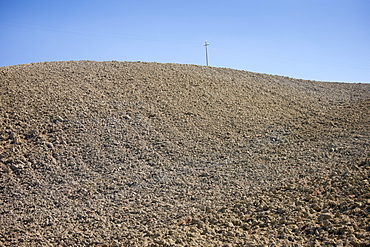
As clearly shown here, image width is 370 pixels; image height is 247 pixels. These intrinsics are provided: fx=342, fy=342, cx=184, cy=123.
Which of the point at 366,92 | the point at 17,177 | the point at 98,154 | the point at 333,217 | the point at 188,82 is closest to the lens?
the point at 333,217

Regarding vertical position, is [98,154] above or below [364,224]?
above

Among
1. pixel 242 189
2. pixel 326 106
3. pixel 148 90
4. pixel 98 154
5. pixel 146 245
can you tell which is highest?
pixel 148 90

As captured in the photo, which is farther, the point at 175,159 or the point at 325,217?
the point at 175,159

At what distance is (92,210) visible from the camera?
577cm

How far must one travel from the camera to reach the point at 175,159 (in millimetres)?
7277

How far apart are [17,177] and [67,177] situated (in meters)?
0.98

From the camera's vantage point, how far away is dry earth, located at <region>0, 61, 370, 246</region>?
489 centimetres

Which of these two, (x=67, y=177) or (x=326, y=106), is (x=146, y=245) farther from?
(x=326, y=106)

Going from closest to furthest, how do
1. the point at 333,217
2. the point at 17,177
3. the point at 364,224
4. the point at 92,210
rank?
the point at 364,224 → the point at 333,217 → the point at 92,210 → the point at 17,177

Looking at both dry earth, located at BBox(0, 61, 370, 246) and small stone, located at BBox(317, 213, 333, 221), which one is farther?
dry earth, located at BBox(0, 61, 370, 246)

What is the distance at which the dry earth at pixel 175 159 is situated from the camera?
4.89 metres

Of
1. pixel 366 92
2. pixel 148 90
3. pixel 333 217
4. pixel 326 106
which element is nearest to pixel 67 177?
pixel 148 90

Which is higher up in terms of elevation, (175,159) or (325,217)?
(175,159)

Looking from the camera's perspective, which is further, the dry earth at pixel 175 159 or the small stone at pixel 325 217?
the dry earth at pixel 175 159
